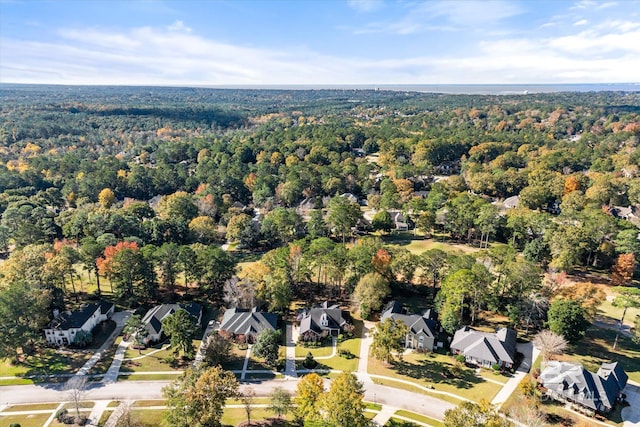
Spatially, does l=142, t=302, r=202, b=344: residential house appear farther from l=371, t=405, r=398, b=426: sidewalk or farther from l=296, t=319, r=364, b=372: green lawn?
l=371, t=405, r=398, b=426: sidewalk

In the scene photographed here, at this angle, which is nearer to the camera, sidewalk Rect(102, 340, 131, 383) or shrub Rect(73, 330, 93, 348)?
sidewalk Rect(102, 340, 131, 383)

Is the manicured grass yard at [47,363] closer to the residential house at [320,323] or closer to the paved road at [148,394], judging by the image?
the paved road at [148,394]

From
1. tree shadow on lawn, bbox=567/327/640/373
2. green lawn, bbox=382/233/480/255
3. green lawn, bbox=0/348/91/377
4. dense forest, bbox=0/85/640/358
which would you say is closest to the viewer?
green lawn, bbox=0/348/91/377

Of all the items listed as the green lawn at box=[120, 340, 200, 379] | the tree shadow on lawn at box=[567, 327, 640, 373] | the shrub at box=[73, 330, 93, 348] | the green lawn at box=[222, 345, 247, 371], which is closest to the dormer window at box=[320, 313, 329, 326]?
the green lawn at box=[222, 345, 247, 371]

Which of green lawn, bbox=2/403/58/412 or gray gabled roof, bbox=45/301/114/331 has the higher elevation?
gray gabled roof, bbox=45/301/114/331

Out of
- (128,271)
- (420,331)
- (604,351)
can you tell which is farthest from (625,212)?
(128,271)

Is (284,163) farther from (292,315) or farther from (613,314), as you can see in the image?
(613,314)

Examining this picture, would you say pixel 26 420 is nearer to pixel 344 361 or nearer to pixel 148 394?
pixel 148 394

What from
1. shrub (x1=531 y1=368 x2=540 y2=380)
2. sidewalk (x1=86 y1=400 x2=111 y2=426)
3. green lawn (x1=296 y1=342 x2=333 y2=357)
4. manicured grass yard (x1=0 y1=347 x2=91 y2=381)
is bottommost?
manicured grass yard (x1=0 y1=347 x2=91 y2=381)
